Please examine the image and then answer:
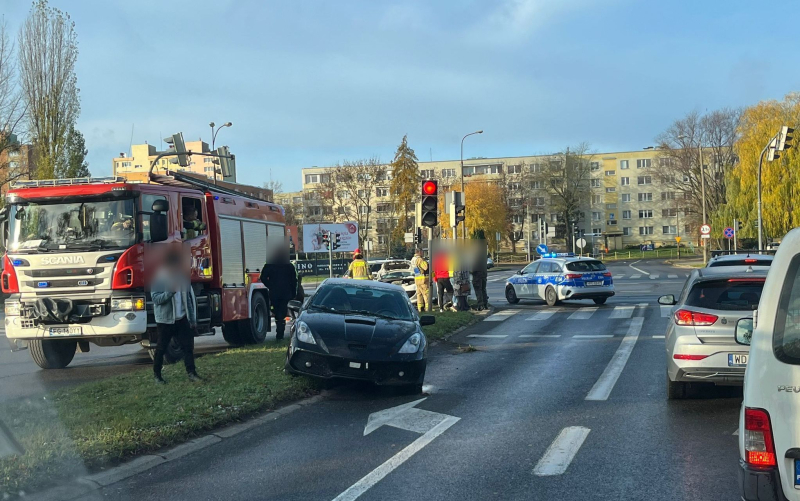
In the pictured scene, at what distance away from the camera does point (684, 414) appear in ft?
27.8

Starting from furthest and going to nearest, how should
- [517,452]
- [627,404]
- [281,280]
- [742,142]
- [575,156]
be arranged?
[575,156]
[742,142]
[281,280]
[627,404]
[517,452]

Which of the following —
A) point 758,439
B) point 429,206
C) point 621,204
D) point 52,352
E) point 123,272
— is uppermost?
point 621,204

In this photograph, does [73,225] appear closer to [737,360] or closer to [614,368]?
[614,368]

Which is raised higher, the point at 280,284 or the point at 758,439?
the point at 280,284

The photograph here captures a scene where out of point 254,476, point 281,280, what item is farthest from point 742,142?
point 254,476

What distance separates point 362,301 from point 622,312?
12562 millimetres

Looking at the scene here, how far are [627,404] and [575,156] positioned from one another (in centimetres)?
8751

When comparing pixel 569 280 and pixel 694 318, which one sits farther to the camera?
pixel 569 280

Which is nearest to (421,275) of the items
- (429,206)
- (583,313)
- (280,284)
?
(429,206)

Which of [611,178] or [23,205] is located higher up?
[611,178]

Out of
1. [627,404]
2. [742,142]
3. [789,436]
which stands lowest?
[627,404]

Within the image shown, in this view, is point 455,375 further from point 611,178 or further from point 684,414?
point 611,178

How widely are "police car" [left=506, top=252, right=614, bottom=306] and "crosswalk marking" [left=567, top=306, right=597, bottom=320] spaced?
75 cm

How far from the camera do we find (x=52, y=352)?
43.1 feet
